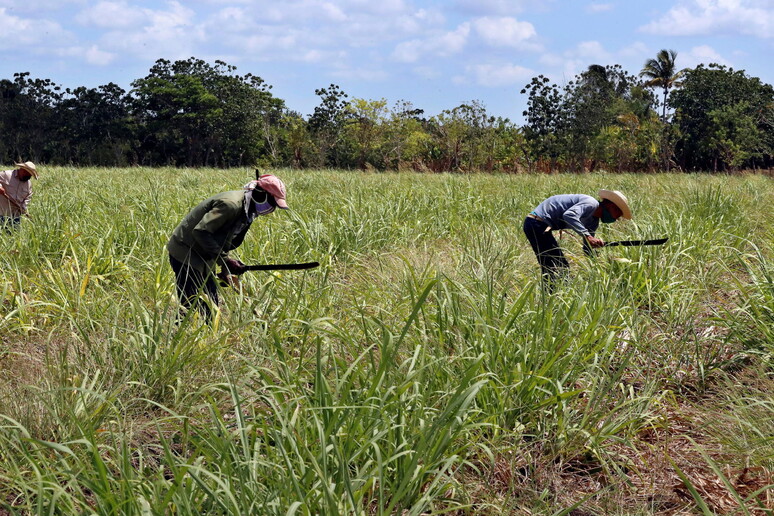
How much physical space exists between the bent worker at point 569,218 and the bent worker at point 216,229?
225cm

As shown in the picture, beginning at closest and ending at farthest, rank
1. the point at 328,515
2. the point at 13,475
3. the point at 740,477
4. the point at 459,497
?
the point at 328,515, the point at 13,475, the point at 459,497, the point at 740,477

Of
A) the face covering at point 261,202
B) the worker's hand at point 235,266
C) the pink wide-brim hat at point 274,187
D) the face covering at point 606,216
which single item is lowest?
the worker's hand at point 235,266

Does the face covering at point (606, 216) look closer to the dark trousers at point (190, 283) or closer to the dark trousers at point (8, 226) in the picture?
the dark trousers at point (190, 283)

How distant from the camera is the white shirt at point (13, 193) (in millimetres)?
6746

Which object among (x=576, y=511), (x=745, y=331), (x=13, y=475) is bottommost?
(x=576, y=511)

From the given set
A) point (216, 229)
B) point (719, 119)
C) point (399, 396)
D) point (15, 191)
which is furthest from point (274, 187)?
point (719, 119)

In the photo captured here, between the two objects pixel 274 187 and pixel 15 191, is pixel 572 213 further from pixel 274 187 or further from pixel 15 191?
pixel 15 191

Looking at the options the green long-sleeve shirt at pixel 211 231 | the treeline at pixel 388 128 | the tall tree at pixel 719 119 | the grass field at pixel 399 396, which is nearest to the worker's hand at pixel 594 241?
the grass field at pixel 399 396

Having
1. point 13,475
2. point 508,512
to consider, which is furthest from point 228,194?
point 508,512

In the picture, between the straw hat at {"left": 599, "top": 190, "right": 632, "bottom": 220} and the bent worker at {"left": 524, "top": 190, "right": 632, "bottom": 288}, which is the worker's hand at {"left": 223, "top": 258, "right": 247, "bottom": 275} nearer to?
the bent worker at {"left": 524, "top": 190, "right": 632, "bottom": 288}

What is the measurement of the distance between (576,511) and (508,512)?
1.28 feet

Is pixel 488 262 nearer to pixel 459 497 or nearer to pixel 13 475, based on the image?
pixel 459 497

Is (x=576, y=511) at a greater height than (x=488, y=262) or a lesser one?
lesser

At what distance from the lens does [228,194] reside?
459 cm
